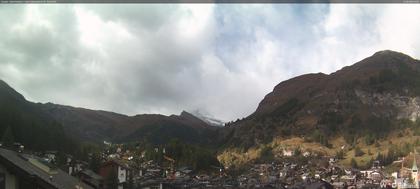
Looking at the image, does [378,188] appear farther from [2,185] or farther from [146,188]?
[2,185]

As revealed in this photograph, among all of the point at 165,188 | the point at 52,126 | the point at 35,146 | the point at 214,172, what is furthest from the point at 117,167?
the point at 214,172

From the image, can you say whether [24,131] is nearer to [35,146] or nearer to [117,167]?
[35,146]

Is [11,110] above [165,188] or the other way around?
above

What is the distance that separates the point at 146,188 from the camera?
9200cm

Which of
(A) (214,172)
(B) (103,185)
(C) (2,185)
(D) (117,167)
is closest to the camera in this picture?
(C) (2,185)

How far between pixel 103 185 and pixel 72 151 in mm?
89831

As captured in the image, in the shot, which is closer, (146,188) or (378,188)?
(146,188)

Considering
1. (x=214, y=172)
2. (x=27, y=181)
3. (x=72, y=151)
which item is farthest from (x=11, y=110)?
(x=27, y=181)

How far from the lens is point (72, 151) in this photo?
158 meters

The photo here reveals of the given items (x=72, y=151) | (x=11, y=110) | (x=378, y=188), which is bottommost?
(x=378, y=188)

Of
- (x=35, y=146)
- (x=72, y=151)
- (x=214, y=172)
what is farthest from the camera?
(x=214, y=172)

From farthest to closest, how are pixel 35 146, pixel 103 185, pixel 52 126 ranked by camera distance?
pixel 52 126, pixel 35 146, pixel 103 185

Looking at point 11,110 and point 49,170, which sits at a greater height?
point 11,110

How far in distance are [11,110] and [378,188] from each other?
9820 cm
